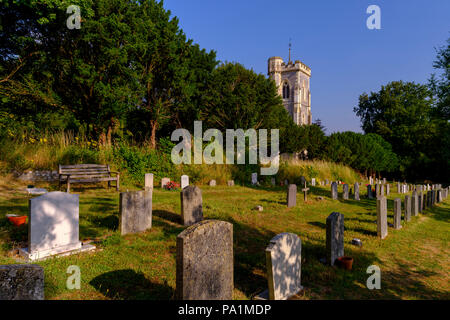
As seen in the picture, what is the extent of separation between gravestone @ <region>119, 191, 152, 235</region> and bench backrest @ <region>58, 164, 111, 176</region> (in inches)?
225

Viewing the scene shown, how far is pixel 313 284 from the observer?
459 centimetres

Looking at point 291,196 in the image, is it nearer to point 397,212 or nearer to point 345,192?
point 397,212

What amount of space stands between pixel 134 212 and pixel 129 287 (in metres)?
2.69

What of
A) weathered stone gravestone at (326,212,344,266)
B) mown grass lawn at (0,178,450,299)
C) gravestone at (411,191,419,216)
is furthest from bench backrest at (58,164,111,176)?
gravestone at (411,191,419,216)

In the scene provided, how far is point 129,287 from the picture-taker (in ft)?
13.1

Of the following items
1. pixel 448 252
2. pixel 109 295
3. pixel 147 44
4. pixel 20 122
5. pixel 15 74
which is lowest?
pixel 448 252

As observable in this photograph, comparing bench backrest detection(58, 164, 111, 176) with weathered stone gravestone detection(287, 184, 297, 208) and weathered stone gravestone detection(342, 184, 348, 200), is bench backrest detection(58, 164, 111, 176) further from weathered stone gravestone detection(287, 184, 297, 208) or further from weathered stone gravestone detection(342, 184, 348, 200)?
weathered stone gravestone detection(342, 184, 348, 200)

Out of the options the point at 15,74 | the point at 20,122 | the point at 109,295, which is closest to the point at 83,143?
the point at 20,122

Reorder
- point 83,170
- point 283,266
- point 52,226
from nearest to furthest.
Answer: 1. point 283,266
2. point 52,226
3. point 83,170

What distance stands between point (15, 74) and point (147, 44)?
7.49 meters

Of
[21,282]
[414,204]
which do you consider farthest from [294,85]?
[21,282]

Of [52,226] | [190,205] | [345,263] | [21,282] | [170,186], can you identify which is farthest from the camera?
[170,186]

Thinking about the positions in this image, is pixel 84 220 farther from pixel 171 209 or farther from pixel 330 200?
pixel 330 200
